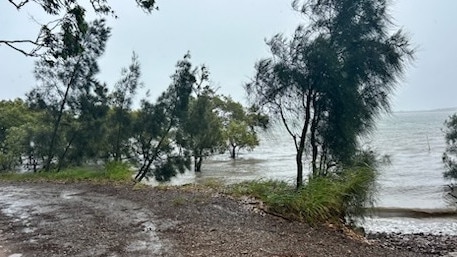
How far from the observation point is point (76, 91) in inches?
788

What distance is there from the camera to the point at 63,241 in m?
5.54

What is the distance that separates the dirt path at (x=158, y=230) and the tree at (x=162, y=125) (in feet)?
41.5

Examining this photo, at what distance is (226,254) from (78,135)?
1877cm

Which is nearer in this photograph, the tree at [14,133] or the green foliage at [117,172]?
the green foliage at [117,172]

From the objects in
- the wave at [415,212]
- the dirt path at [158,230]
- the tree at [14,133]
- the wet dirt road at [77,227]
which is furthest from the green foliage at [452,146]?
the tree at [14,133]

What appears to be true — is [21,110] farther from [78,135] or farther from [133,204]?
[133,204]

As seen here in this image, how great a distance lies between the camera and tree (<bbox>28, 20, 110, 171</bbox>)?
1930 cm

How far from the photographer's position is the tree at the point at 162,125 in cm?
2142

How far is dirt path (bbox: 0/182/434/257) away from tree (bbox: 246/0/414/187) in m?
3.07

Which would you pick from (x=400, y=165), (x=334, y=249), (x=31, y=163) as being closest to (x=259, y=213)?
(x=334, y=249)

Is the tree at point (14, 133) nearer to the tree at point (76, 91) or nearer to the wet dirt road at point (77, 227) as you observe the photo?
the tree at point (76, 91)

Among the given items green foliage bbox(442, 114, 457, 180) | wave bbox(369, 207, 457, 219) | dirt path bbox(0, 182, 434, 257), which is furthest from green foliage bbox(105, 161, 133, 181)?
green foliage bbox(442, 114, 457, 180)

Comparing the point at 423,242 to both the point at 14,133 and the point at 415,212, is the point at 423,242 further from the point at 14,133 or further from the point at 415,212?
the point at 14,133

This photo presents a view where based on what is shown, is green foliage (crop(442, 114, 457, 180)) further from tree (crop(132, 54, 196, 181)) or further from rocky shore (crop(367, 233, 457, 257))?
tree (crop(132, 54, 196, 181))
